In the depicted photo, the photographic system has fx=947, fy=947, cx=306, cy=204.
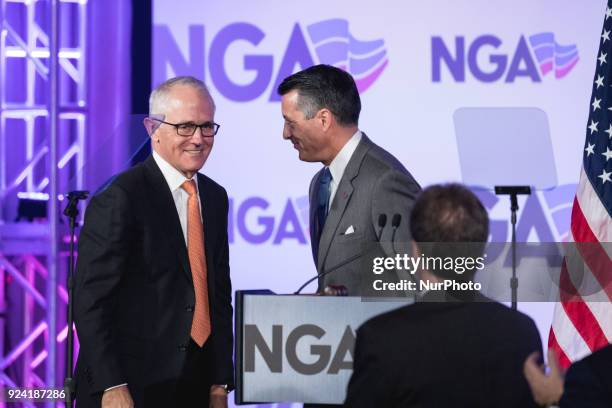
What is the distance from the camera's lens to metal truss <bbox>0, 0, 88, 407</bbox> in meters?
4.83

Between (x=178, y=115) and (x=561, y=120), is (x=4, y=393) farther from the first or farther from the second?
(x=561, y=120)

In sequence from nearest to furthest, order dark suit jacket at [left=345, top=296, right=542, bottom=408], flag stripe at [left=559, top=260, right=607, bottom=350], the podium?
1. dark suit jacket at [left=345, top=296, right=542, bottom=408]
2. the podium
3. flag stripe at [left=559, top=260, right=607, bottom=350]

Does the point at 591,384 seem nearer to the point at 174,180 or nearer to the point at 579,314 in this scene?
the point at 174,180

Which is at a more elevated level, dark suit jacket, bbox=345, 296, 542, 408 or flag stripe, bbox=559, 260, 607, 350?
dark suit jacket, bbox=345, 296, 542, 408

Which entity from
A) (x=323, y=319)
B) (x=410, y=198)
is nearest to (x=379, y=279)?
(x=323, y=319)

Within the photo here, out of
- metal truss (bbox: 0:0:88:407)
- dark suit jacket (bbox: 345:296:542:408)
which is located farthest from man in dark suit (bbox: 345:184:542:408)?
metal truss (bbox: 0:0:88:407)

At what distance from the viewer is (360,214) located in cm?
306

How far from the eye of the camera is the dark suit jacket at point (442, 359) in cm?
189

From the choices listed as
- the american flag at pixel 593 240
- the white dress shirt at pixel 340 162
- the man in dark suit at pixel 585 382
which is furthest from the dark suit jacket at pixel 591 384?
the american flag at pixel 593 240

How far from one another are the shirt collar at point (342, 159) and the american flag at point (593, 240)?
1.77m

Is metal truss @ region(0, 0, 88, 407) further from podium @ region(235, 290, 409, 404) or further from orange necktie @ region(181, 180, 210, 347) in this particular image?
podium @ region(235, 290, 409, 404)

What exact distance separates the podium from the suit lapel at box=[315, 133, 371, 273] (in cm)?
53

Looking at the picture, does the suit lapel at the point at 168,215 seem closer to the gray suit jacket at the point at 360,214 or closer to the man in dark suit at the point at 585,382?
the gray suit jacket at the point at 360,214

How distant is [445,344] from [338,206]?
126 centimetres
